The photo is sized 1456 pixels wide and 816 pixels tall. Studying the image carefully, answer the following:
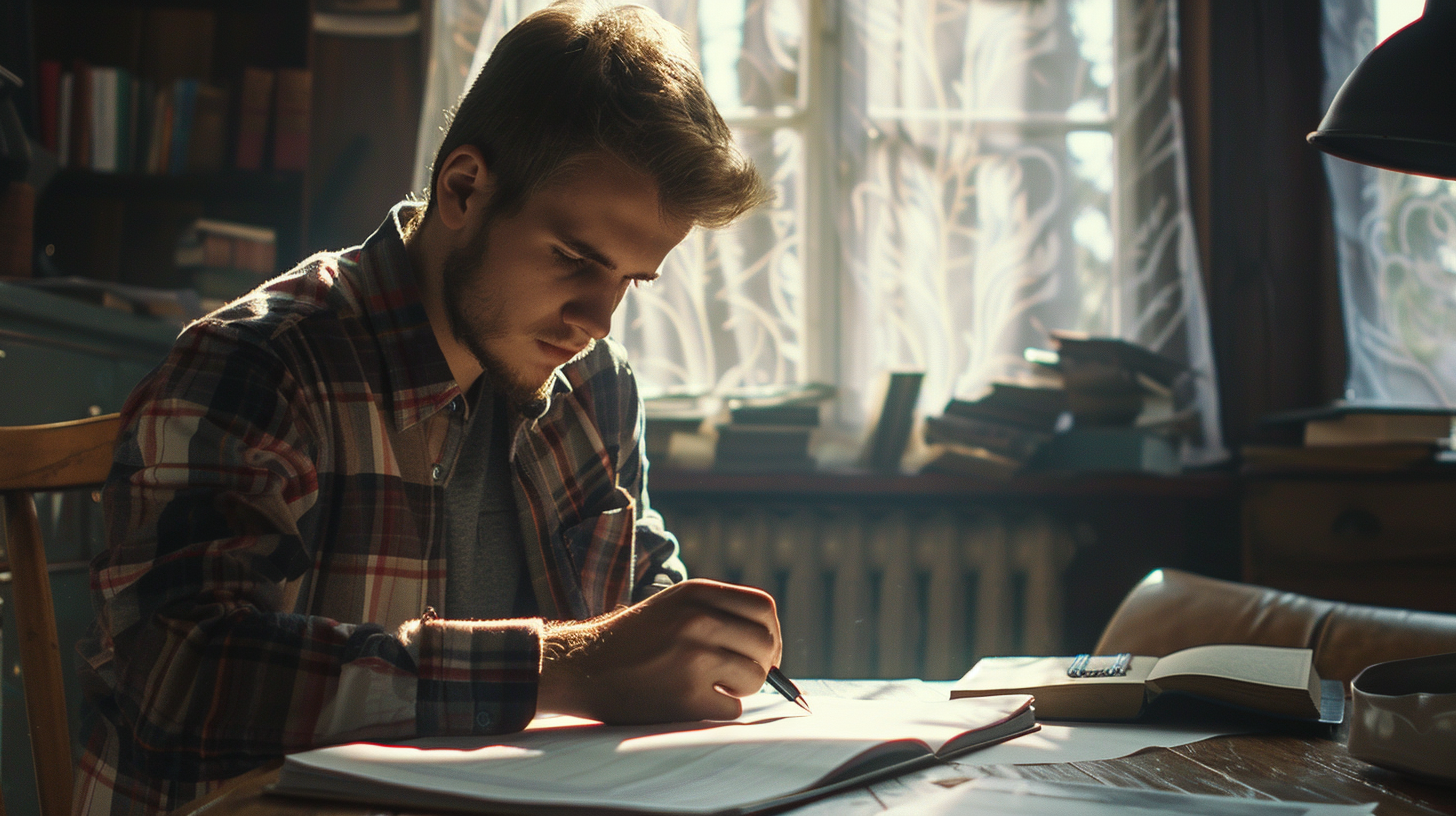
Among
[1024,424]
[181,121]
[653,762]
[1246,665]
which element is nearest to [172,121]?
[181,121]

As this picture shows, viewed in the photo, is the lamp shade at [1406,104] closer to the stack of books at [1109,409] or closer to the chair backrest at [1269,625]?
Answer: the chair backrest at [1269,625]

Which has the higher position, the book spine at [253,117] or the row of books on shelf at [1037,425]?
the book spine at [253,117]

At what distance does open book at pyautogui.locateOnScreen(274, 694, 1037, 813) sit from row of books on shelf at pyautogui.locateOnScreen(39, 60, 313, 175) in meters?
1.90

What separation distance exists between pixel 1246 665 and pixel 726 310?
1583 millimetres

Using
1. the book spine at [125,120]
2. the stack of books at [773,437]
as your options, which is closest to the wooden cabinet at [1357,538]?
the stack of books at [773,437]

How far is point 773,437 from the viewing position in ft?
6.95

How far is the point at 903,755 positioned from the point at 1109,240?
193 centimetres

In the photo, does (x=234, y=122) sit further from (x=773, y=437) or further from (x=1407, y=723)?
(x=1407, y=723)

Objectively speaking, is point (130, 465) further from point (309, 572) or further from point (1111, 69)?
point (1111, 69)

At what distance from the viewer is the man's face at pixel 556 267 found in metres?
1.02

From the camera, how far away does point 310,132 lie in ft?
7.57

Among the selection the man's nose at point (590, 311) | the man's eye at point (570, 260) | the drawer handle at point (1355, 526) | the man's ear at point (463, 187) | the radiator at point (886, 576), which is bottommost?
the radiator at point (886, 576)

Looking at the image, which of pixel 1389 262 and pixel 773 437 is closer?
pixel 773 437

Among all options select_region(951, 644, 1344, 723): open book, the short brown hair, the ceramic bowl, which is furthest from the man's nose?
the ceramic bowl
